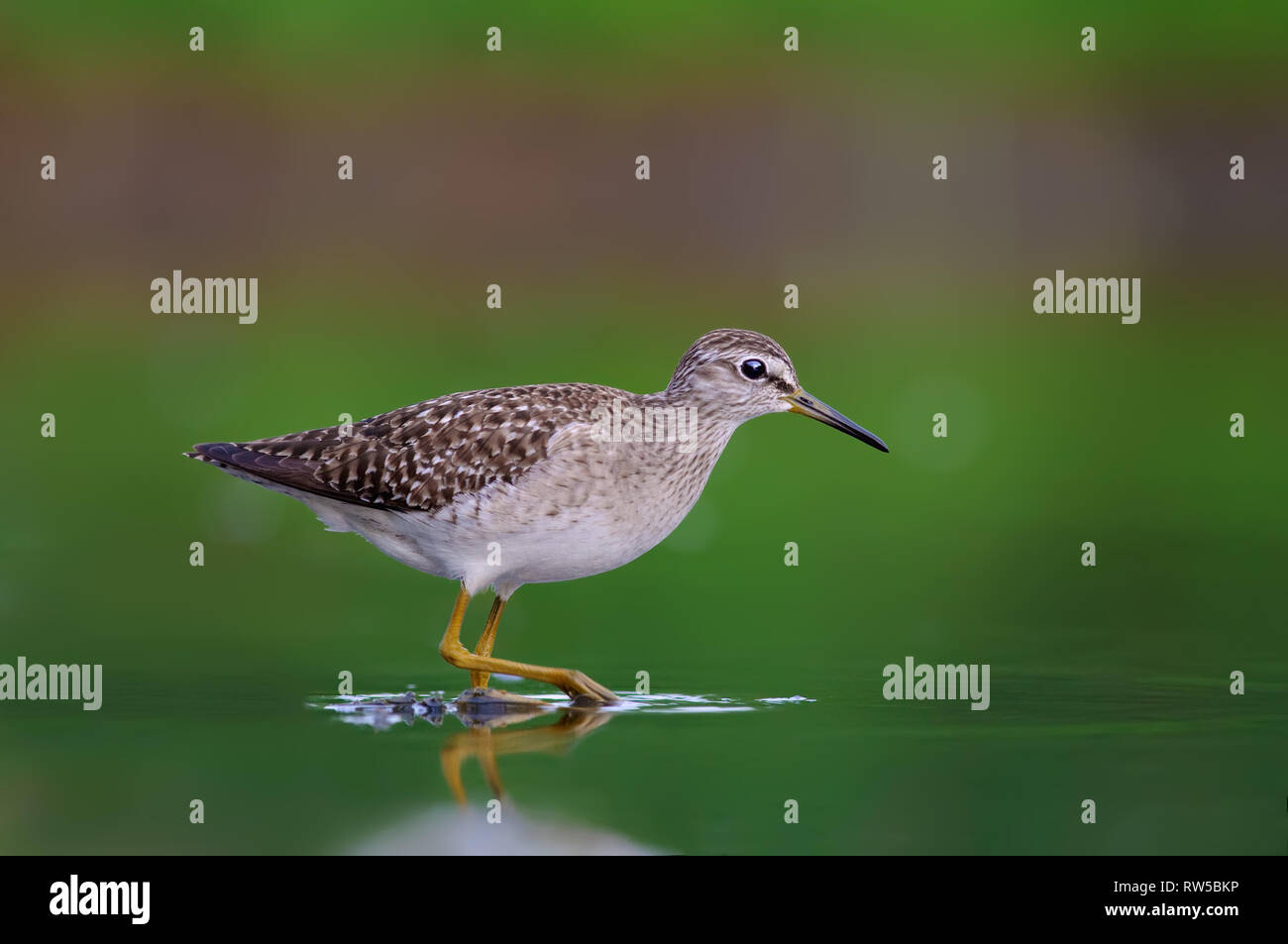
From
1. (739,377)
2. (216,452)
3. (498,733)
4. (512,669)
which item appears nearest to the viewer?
(498,733)

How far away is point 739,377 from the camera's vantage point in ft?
43.7

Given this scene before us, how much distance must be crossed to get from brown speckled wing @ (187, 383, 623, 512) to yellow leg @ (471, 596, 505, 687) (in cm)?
108

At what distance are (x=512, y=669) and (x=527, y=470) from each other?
55.3 inches

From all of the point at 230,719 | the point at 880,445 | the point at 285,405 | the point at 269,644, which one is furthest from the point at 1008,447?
the point at 230,719

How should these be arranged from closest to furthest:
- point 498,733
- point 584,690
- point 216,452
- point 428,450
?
point 498,733 < point 584,690 < point 428,450 < point 216,452

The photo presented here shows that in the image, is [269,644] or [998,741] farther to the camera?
[269,644]

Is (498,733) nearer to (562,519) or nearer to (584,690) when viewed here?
(584,690)

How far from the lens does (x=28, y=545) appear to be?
1827 centimetres

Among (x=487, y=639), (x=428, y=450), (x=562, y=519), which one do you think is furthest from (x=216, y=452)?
(x=562, y=519)

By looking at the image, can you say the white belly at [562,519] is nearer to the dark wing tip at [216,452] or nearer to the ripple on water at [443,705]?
the ripple on water at [443,705]

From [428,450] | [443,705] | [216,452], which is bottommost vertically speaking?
[443,705]

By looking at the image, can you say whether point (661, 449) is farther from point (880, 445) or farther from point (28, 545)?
point (28, 545)

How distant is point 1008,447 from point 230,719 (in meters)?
16.0

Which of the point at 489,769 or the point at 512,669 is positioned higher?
the point at 512,669
